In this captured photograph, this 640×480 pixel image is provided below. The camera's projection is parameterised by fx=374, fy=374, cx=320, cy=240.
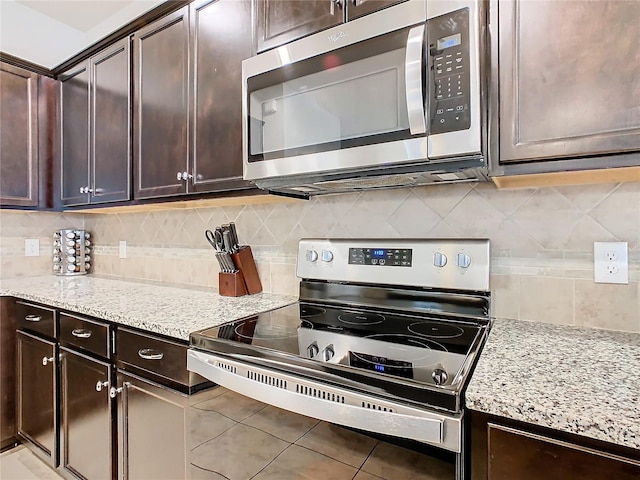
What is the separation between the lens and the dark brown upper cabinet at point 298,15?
121cm

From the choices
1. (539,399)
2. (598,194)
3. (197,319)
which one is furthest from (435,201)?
(197,319)

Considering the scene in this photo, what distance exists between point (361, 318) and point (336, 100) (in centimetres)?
76

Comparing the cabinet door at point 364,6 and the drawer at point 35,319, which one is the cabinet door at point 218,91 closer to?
the cabinet door at point 364,6

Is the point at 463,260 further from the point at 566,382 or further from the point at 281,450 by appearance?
the point at 281,450

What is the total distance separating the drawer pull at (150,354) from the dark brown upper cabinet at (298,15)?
46.4 inches

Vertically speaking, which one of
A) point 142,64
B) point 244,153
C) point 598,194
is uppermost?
point 142,64

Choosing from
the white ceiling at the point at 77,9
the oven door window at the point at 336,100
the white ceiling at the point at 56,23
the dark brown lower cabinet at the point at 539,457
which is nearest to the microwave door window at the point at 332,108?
the oven door window at the point at 336,100

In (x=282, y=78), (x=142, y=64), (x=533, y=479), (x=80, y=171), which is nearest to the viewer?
(x=533, y=479)

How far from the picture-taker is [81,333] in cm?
160

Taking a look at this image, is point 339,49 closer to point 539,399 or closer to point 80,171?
point 539,399

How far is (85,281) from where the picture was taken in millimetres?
2318

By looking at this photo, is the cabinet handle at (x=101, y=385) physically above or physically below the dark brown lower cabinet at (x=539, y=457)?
below

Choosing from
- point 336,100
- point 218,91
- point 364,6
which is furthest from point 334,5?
point 218,91

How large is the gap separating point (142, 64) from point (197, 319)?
4.53 feet
